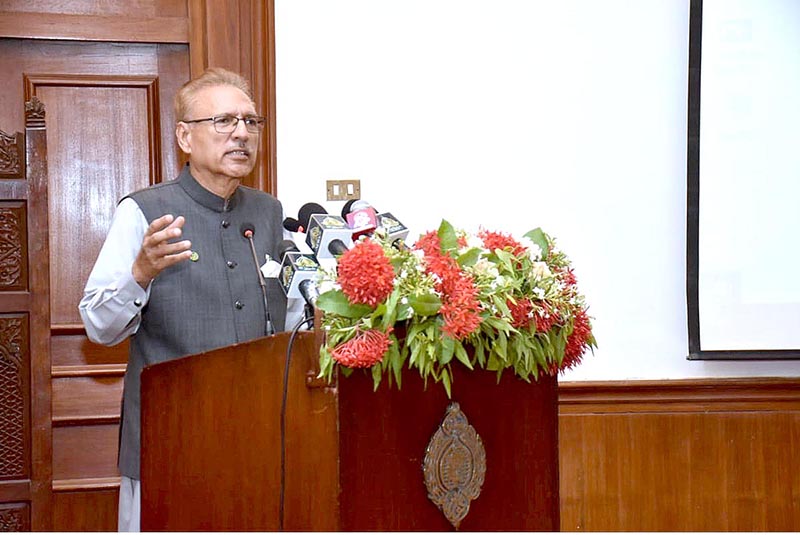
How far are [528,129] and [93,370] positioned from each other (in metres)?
1.79

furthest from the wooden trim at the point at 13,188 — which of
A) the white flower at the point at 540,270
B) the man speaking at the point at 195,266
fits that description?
the white flower at the point at 540,270

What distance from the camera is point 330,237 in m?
1.85

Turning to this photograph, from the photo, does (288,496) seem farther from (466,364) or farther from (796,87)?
(796,87)

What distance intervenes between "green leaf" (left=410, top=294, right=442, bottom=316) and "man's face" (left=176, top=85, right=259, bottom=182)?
851mm

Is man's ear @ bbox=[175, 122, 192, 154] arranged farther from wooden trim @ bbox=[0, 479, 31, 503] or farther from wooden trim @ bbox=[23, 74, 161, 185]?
wooden trim @ bbox=[23, 74, 161, 185]

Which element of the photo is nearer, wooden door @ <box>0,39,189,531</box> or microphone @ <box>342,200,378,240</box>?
microphone @ <box>342,200,378,240</box>

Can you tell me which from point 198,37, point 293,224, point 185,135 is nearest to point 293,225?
point 293,224

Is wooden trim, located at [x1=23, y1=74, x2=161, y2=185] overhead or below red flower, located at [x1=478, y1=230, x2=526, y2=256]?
overhead

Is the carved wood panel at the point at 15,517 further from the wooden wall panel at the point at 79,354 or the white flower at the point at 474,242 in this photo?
the white flower at the point at 474,242

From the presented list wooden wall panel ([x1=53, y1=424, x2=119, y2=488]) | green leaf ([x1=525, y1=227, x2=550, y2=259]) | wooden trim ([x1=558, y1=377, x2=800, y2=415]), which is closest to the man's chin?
green leaf ([x1=525, y1=227, x2=550, y2=259])

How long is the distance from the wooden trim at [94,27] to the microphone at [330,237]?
79.2 inches

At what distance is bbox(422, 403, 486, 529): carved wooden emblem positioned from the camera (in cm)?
170

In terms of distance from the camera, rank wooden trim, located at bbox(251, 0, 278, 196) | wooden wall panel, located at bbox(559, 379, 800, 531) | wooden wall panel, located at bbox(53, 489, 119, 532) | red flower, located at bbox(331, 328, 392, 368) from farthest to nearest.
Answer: wooden wall panel, located at bbox(559, 379, 800, 531) → wooden trim, located at bbox(251, 0, 278, 196) → wooden wall panel, located at bbox(53, 489, 119, 532) → red flower, located at bbox(331, 328, 392, 368)

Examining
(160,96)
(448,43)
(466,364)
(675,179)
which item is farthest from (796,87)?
(466,364)
